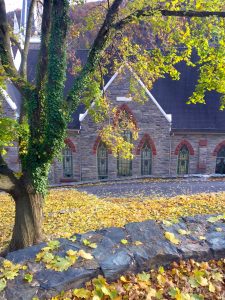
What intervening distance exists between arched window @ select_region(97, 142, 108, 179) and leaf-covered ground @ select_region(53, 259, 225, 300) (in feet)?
58.5

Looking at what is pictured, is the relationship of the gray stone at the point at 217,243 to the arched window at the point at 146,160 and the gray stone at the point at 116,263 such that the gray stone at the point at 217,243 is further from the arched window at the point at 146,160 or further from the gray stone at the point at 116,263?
the arched window at the point at 146,160

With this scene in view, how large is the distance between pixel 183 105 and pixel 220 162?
5614 mm

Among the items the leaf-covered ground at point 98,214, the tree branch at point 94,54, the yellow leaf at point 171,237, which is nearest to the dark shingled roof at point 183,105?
the leaf-covered ground at point 98,214

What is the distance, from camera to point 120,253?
368cm

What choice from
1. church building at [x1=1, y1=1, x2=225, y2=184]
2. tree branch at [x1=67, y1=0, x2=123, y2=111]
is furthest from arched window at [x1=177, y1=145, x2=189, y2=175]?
tree branch at [x1=67, y1=0, x2=123, y2=111]

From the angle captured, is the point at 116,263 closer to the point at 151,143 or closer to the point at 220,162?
the point at 151,143

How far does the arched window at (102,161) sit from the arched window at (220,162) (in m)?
9.21

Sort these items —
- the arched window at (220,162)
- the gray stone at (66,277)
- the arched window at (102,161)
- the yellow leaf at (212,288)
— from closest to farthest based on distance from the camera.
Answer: the gray stone at (66,277)
the yellow leaf at (212,288)
the arched window at (102,161)
the arched window at (220,162)

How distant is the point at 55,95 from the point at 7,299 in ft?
16.3

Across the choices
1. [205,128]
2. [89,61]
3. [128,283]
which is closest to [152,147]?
[205,128]

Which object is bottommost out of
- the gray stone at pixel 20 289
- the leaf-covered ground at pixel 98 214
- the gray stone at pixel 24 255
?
the leaf-covered ground at pixel 98 214

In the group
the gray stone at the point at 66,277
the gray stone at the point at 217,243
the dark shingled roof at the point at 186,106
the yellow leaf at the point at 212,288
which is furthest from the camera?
the dark shingled roof at the point at 186,106

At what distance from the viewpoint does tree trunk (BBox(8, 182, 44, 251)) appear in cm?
693

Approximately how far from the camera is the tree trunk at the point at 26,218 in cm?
693
